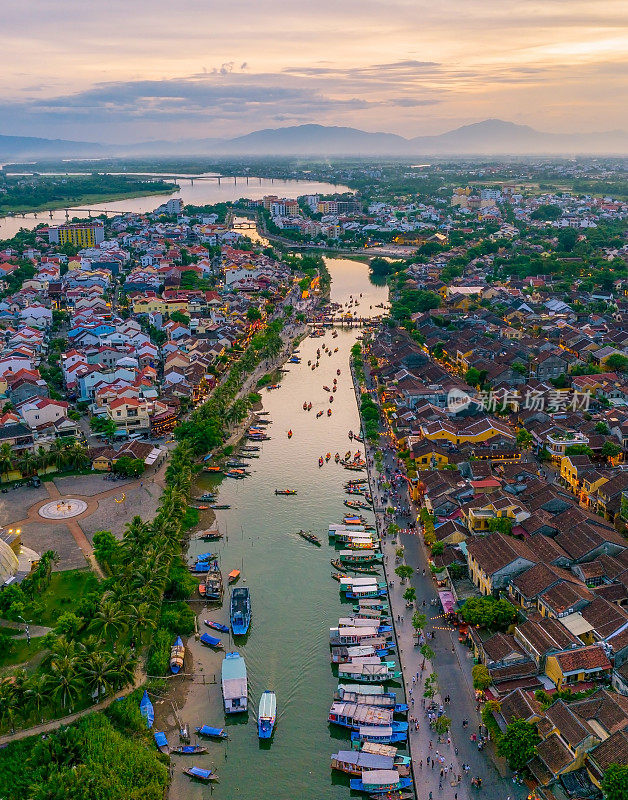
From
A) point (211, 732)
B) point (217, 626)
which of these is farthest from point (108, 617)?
point (211, 732)

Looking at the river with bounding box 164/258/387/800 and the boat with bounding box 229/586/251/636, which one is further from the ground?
the boat with bounding box 229/586/251/636

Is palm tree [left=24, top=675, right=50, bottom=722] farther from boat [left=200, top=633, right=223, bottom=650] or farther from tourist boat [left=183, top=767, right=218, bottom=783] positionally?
boat [left=200, top=633, right=223, bottom=650]

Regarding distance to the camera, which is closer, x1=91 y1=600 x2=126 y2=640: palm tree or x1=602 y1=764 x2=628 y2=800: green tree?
x1=602 y1=764 x2=628 y2=800: green tree

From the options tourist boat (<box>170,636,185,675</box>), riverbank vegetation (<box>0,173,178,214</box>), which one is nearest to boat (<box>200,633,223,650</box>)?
tourist boat (<box>170,636,185,675</box>)

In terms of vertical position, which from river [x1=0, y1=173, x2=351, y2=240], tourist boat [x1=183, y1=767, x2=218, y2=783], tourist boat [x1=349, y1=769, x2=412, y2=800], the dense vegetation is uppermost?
river [x1=0, y1=173, x2=351, y2=240]

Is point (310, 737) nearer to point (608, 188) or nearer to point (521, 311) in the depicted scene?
point (521, 311)

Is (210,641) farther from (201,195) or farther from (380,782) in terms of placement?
(201,195)
